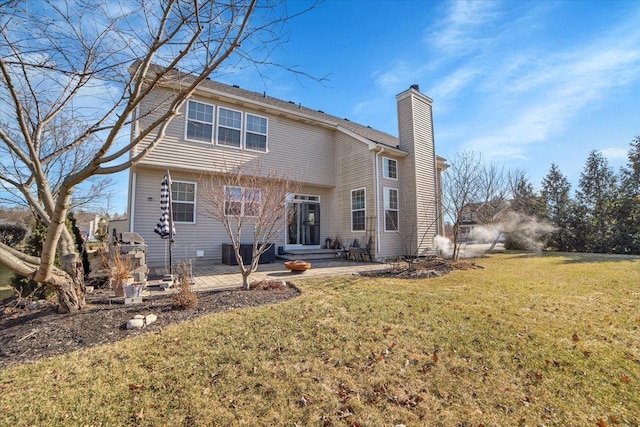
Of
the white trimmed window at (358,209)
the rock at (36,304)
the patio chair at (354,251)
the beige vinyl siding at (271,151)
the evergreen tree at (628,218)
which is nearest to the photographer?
the rock at (36,304)

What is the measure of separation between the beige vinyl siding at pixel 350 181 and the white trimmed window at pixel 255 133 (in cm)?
360

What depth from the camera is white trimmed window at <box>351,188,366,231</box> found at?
1159cm

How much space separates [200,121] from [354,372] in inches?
387

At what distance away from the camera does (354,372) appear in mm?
2938

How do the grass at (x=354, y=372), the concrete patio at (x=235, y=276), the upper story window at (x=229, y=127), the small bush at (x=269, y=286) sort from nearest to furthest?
the grass at (x=354, y=372) < the small bush at (x=269, y=286) < the concrete patio at (x=235, y=276) < the upper story window at (x=229, y=127)

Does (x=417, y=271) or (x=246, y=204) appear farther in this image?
(x=417, y=271)

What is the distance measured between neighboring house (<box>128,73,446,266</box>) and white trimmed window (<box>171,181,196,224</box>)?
1.3 inches

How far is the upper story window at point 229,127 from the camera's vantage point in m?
10.4

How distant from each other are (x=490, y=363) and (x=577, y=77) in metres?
8.96

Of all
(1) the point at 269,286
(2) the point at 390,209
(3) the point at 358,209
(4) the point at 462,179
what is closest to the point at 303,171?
(3) the point at 358,209

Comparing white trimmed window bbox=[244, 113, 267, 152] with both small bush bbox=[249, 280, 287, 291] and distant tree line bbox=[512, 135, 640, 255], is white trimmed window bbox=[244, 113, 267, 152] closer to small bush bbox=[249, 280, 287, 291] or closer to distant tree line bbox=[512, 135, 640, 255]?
small bush bbox=[249, 280, 287, 291]

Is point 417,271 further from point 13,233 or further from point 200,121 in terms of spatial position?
point 13,233

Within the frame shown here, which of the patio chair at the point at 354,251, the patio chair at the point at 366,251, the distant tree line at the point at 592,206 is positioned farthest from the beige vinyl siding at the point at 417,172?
the distant tree line at the point at 592,206

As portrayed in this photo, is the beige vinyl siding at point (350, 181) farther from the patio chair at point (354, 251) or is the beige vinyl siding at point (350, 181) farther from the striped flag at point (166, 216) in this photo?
the striped flag at point (166, 216)
